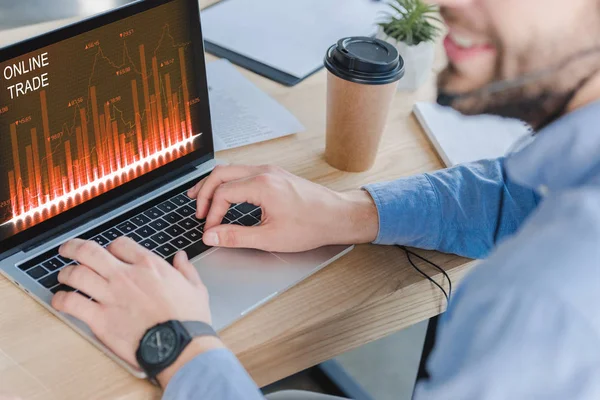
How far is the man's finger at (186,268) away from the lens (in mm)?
868

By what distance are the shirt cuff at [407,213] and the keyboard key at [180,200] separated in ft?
0.80

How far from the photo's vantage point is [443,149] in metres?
1.14

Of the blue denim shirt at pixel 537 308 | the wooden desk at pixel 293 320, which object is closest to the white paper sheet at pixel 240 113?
the wooden desk at pixel 293 320

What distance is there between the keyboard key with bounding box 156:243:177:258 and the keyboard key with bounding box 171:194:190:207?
3.2 inches

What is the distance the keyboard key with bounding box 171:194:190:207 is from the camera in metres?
1.00

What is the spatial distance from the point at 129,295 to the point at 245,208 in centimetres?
23

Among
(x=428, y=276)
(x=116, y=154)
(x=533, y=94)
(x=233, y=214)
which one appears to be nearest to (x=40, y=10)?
(x=116, y=154)

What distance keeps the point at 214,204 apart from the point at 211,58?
0.45 metres

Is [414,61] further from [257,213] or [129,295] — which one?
[129,295]

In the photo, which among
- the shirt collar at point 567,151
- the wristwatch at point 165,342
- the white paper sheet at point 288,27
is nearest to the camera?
the shirt collar at point 567,151

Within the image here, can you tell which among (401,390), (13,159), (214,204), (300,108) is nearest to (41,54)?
(13,159)

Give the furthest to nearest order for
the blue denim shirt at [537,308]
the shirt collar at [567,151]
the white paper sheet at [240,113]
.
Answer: the white paper sheet at [240,113] < the shirt collar at [567,151] < the blue denim shirt at [537,308]

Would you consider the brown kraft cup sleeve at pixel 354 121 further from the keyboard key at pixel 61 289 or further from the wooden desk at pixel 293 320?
the keyboard key at pixel 61 289

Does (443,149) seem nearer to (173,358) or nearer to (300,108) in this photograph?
(300,108)
